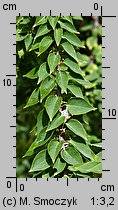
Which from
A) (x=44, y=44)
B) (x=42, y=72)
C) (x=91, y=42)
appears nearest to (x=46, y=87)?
(x=42, y=72)

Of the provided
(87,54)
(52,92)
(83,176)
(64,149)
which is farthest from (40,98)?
(87,54)

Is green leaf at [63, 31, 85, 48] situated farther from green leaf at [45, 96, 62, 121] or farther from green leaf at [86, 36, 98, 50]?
green leaf at [86, 36, 98, 50]

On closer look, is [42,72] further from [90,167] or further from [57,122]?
[90,167]

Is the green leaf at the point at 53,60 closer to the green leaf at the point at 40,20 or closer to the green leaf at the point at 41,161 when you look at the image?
the green leaf at the point at 40,20

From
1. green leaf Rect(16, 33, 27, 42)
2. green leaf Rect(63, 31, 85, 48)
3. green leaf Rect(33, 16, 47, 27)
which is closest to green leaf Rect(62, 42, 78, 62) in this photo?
green leaf Rect(63, 31, 85, 48)

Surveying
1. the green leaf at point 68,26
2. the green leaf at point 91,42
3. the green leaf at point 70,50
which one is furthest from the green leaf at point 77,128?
the green leaf at point 91,42

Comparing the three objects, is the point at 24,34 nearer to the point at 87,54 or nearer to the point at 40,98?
the point at 40,98
